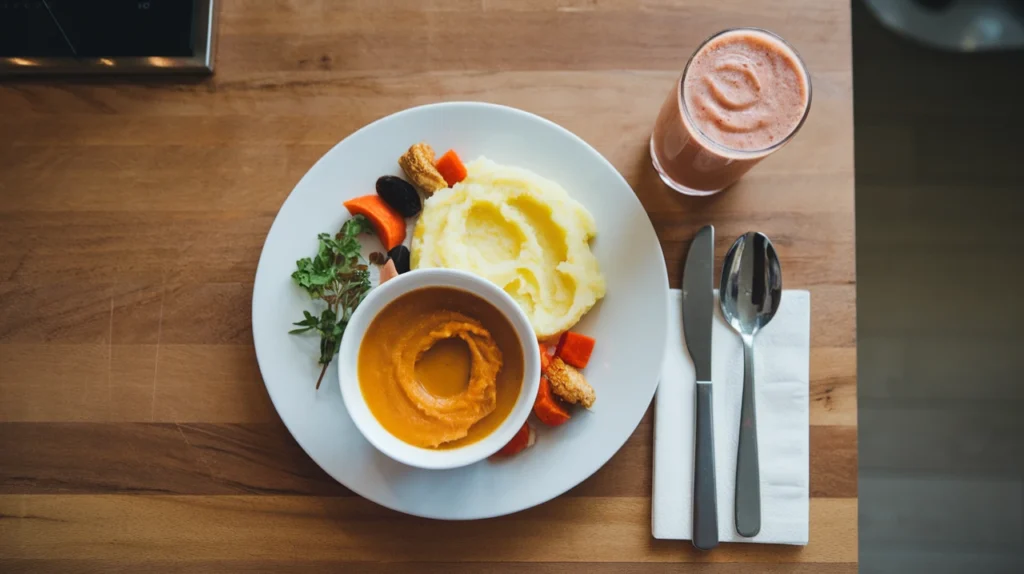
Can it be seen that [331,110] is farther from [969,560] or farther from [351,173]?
[969,560]

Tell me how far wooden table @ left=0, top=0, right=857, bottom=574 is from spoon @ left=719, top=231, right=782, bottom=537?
9 centimetres

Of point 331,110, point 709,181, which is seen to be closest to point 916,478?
point 709,181

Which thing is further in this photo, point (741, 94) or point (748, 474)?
point (748, 474)

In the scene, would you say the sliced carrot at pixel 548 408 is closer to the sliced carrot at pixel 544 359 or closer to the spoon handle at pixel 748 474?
the sliced carrot at pixel 544 359

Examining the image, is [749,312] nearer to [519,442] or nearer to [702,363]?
[702,363]

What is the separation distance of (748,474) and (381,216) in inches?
49.7

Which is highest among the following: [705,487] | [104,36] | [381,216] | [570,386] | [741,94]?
[104,36]

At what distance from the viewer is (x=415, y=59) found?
2.14m

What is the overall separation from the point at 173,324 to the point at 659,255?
1.47m

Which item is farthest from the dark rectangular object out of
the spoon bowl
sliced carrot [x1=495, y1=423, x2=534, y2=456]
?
the spoon bowl

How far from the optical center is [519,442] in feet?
6.09

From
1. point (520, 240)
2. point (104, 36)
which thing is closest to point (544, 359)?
point (520, 240)

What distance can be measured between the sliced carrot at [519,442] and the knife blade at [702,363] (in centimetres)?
48

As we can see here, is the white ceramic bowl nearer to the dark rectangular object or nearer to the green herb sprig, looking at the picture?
the green herb sprig
